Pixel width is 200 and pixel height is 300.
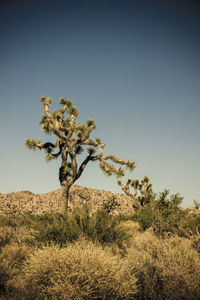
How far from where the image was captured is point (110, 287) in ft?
9.71

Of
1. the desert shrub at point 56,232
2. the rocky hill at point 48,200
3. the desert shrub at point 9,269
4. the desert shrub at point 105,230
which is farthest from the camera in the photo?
the rocky hill at point 48,200

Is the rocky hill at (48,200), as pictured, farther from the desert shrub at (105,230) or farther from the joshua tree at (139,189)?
the desert shrub at (105,230)

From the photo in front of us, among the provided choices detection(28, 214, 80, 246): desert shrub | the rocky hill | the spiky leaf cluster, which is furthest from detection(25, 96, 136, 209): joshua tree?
the rocky hill

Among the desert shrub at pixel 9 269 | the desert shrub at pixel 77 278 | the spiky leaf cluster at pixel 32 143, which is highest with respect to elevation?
the spiky leaf cluster at pixel 32 143

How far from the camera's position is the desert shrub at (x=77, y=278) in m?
2.86

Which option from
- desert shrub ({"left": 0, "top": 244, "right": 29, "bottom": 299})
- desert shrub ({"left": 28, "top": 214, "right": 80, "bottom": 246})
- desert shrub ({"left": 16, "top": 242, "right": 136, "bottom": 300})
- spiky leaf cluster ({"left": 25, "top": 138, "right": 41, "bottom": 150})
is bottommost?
desert shrub ({"left": 0, "top": 244, "right": 29, "bottom": 299})

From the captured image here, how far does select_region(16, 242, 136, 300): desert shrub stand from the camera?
286 centimetres

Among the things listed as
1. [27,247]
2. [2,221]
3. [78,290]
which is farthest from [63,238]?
[2,221]

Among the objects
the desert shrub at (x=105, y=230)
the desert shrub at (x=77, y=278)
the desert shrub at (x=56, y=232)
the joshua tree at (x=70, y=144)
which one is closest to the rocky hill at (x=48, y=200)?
the joshua tree at (x=70, y=144)

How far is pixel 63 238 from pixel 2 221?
6847mm

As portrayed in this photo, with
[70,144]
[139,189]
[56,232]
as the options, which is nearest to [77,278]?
[56,232]

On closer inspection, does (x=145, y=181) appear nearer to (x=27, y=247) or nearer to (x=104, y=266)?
(x=27, y=247)

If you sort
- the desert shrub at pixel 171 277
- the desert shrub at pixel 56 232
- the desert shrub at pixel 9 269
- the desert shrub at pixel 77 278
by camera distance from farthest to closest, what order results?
the desert shrub at pixel 56 232
the desert shrub at pixel 9 269
the desert shrub at pixel 171 277
the desert shrub at pixel 77 278

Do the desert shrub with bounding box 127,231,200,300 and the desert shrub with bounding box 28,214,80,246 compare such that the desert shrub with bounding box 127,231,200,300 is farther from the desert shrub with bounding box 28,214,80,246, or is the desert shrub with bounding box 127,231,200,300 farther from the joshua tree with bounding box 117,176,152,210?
the joshua tree with bounding box 117,176,152,210
